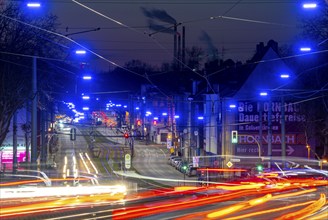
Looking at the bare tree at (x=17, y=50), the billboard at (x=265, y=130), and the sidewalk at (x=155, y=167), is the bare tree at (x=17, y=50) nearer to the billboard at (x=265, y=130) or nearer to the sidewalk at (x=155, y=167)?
the sidewalk at (x=155, y=167)

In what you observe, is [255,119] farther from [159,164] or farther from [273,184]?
[273,184]

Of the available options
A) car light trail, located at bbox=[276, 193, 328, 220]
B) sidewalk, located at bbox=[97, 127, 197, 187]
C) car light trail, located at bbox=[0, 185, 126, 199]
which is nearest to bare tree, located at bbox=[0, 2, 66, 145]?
car light trail, located at bbox=[0, 185, 126, 199]

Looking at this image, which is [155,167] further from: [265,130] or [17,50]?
[17,50]

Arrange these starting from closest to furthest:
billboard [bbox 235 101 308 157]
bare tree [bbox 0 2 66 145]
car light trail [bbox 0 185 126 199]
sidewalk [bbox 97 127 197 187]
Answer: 1. car light trail [bbox 0 185 126 199]
2. bare tree [bbox 0 2 66 145]
3. sidewalk [bbox 97 127 197 187]
4. billboard [bbox 235 101 308 157]

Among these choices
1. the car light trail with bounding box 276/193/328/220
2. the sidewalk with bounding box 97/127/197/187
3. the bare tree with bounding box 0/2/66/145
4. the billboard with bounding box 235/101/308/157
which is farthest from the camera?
the billboard with bounding box 235/101/308/157

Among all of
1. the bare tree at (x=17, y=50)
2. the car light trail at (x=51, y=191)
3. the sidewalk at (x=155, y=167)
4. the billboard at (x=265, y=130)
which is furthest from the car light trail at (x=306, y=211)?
the billboard at (x=265, y=130)

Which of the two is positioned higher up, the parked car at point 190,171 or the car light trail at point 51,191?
the car light trail at point 51,191

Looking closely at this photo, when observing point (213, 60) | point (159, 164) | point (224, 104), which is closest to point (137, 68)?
point (213, 60)

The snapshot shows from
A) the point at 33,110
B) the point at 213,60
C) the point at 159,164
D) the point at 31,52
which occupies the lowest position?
the point at 159,164

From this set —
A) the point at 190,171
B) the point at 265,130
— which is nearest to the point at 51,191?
the point at 190,171

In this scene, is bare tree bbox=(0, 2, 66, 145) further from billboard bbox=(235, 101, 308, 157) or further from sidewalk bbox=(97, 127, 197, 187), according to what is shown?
billboard bbox=(235, 101, 308, 157)

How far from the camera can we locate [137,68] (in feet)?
336

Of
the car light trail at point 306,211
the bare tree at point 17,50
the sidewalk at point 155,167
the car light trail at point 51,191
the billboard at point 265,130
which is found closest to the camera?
the car light trail at point 306,211

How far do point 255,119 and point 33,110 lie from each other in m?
28.6
